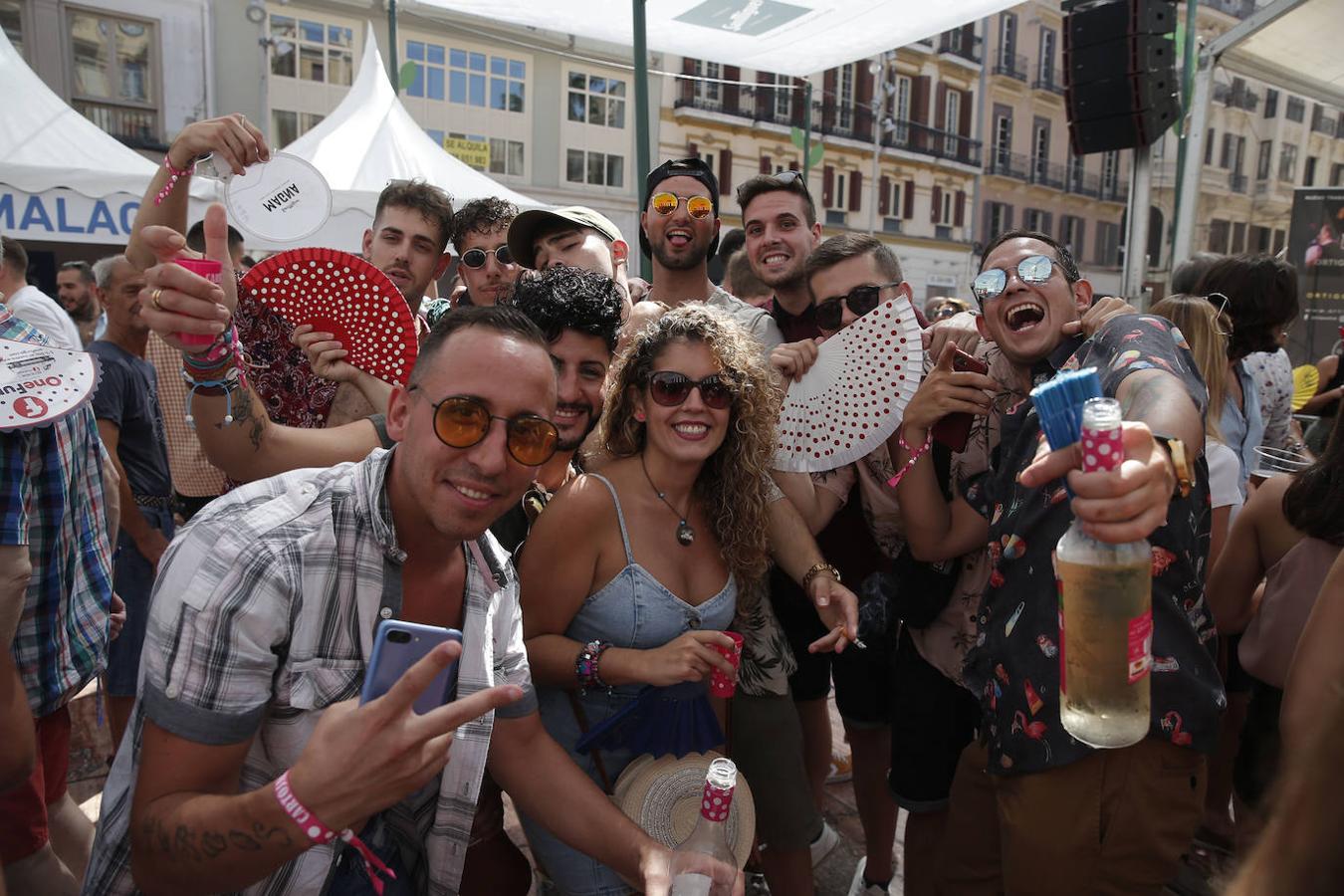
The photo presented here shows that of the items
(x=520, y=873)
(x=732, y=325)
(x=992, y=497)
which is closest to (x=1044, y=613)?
(x=992, y=497)

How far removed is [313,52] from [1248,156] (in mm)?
37428

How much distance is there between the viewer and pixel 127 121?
16.6m

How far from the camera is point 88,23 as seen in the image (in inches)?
630

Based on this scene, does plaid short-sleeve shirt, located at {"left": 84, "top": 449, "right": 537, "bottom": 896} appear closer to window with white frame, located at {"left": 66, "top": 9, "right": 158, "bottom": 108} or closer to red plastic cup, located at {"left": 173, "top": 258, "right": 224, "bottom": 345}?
red plastic cup, located at {"left": 173, "top": 258, "right": 224, "bottom": 345}

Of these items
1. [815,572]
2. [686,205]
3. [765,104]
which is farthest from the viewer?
[765,104]

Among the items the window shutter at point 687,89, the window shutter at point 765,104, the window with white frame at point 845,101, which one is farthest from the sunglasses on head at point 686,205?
the window with white frame at point 845,101

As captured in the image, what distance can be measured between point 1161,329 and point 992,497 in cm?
Result: 58

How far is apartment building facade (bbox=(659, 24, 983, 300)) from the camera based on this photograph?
2778 cm

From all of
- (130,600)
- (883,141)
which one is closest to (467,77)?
(883,141)

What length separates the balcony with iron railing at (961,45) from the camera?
3247 centimetres

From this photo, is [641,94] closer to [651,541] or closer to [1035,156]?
[651,541]

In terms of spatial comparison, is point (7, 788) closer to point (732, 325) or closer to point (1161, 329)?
point (732, 325)

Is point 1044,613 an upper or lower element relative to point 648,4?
lower

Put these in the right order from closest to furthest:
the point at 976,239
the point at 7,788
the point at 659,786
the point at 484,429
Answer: the point at 484,429 < the point at 7,788 < the point at 659,786 < the point at 976,239
